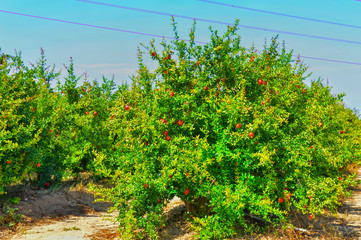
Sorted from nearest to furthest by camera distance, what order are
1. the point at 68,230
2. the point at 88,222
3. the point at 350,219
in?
the point at 68,230
the point at 88,222
the point at 350,219

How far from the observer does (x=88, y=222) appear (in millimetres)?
9656

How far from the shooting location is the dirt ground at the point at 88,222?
7.85 metres

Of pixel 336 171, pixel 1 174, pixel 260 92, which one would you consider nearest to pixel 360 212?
pixel 336 171

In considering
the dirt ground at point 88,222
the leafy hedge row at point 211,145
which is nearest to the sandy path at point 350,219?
the dirt ground at point 88,222

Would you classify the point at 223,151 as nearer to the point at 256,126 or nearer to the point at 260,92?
the point at 256,126

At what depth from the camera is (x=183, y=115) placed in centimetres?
719

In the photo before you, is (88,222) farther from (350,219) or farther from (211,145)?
(350,219)

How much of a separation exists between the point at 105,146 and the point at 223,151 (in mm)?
8367

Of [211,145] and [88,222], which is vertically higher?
[211,145]

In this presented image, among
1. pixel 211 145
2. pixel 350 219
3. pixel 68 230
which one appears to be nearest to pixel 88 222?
pixel 68 230

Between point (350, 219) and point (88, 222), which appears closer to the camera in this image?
point (88, 222)

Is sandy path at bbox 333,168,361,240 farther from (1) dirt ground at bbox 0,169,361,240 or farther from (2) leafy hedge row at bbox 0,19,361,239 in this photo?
(2) leafy hedge row at bbox 0,19,361,239

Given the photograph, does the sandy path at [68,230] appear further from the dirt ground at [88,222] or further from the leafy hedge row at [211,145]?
the leafy hedge row at [211,145]

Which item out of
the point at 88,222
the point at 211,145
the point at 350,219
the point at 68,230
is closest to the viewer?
the point at 211,145
